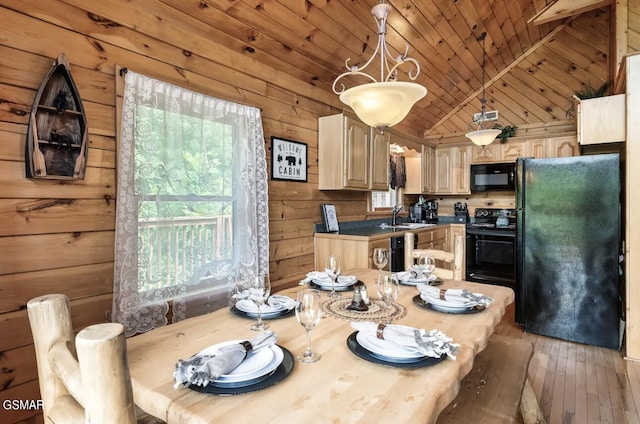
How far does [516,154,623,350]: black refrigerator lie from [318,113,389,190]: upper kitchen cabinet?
4.72 ft

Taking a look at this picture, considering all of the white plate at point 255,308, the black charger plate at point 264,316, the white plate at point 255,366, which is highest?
the white plate at point 255,308

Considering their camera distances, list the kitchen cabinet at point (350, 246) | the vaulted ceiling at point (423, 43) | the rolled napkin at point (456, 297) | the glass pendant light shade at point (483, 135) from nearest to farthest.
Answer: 1. the rolled napkin at point (456, 297)
2. the vaulted ceiling at point (423, 43)
3. the kitchen cabinet at point (350, 246)
4. the glass pendant light shade at point (483, 135)

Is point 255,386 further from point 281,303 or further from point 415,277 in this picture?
point 415,277

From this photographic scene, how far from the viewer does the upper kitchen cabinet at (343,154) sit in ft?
10.7

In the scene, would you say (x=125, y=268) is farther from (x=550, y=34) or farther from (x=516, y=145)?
(x=550, y=34)

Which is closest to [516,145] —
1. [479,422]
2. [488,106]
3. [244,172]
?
[488,106]

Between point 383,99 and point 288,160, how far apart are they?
164cm

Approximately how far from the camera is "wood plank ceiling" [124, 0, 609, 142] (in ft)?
8.20

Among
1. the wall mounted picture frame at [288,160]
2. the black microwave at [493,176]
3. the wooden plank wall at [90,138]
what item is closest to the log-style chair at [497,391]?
the wooden plank wall at [90,138]

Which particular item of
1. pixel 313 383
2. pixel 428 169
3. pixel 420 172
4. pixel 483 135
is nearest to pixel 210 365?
pixel 313 383

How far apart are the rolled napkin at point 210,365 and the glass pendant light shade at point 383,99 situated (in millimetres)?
1053

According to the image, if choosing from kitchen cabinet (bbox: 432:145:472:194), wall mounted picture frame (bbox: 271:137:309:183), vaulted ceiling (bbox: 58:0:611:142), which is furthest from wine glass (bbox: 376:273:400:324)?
kitchen cabinet (bbox: 432:145:472:194)

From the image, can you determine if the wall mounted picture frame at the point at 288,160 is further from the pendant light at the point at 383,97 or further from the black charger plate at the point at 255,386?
the black charger plate at the point at 255,386

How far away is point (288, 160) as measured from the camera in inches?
119
